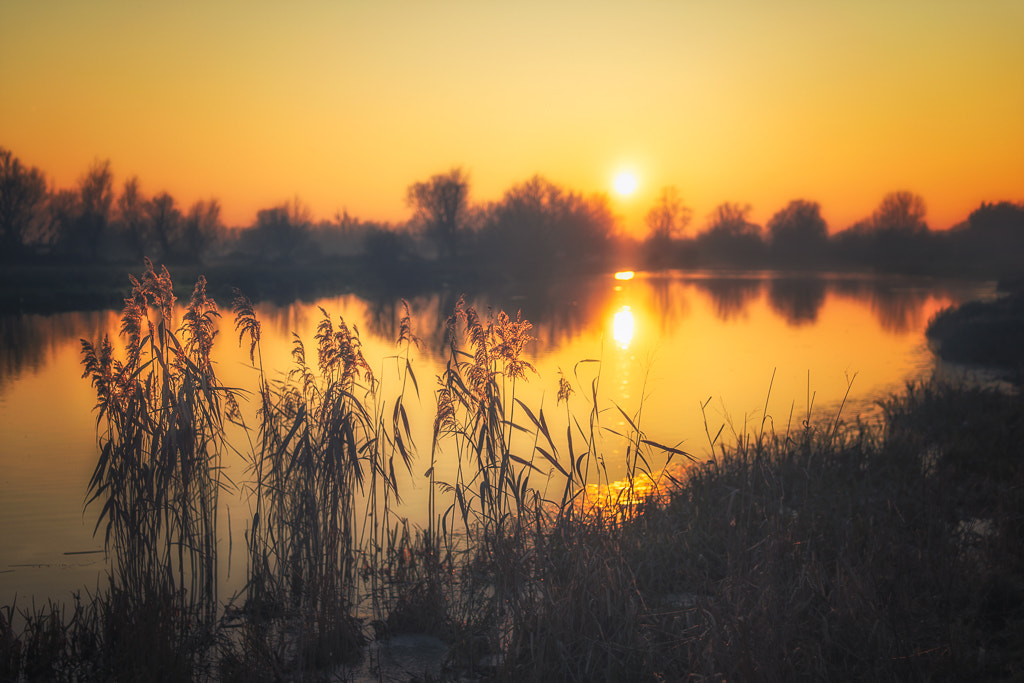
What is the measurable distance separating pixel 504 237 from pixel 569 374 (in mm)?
41463

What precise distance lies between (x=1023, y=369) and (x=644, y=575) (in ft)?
39.7

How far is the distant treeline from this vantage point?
40.4 meters

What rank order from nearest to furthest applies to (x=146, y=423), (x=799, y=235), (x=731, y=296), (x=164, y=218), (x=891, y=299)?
(x=146, y=423) < (x=891, y=299) < (x=731, y=296) < (x=164, y=218) < (x=799, y=235)

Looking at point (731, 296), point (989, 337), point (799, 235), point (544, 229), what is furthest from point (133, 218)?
point (799, 235)

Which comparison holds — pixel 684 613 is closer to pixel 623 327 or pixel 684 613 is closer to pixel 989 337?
pixel 989 337

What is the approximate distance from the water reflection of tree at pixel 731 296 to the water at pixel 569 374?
354 mm

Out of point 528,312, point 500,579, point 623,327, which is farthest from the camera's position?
point 528,312

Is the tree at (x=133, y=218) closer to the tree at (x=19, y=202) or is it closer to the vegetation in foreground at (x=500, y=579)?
the tree at (x=19, y=202)

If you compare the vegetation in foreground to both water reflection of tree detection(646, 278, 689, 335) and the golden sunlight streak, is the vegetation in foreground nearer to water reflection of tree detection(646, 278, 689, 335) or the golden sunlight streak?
the golden sunlight streak

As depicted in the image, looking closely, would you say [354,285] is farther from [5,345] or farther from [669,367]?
[669,367]

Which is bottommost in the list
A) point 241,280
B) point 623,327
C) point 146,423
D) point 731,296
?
point 623,327

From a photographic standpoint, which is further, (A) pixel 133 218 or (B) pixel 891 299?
(A) pixel 133 218

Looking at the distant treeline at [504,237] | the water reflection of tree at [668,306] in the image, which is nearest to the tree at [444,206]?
the distant treeline at [504,237]

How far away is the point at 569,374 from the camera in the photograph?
13.3 meters
